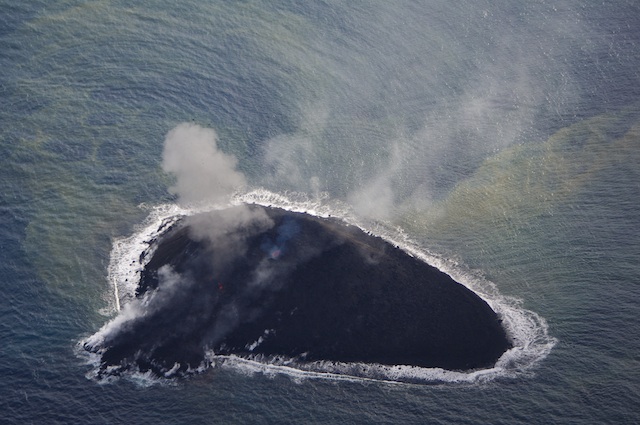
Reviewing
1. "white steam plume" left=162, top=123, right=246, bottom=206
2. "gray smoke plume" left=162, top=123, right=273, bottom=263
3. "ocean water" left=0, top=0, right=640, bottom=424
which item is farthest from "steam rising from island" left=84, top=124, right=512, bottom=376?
"white steam plume" left=162, top=123, right=246, bottom=206

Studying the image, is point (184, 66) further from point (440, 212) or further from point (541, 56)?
point (541, 56)

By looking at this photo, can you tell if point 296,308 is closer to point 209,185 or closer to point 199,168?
point 209,185

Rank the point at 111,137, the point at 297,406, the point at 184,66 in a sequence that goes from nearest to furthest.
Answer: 1. the point at 297,406
2. the point at 111,137
3. the point at 184,66

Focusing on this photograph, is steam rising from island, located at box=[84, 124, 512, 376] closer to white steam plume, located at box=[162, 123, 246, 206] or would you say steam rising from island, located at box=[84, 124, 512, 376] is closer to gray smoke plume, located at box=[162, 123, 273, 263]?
gray smoke plume, located at box=[162, 123, 273, 263]

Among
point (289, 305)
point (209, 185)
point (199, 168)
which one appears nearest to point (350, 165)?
point (209, 185)

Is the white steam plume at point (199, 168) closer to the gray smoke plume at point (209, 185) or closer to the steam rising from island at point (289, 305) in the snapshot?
the gray smoke plume at point (209, 185)

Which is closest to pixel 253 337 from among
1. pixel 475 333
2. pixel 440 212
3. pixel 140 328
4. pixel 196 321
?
pixel 196 321

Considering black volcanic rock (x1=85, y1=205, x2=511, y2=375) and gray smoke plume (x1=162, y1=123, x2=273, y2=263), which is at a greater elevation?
gray smoke plume (x1=162, y1=123, x2=273, y2=263)
